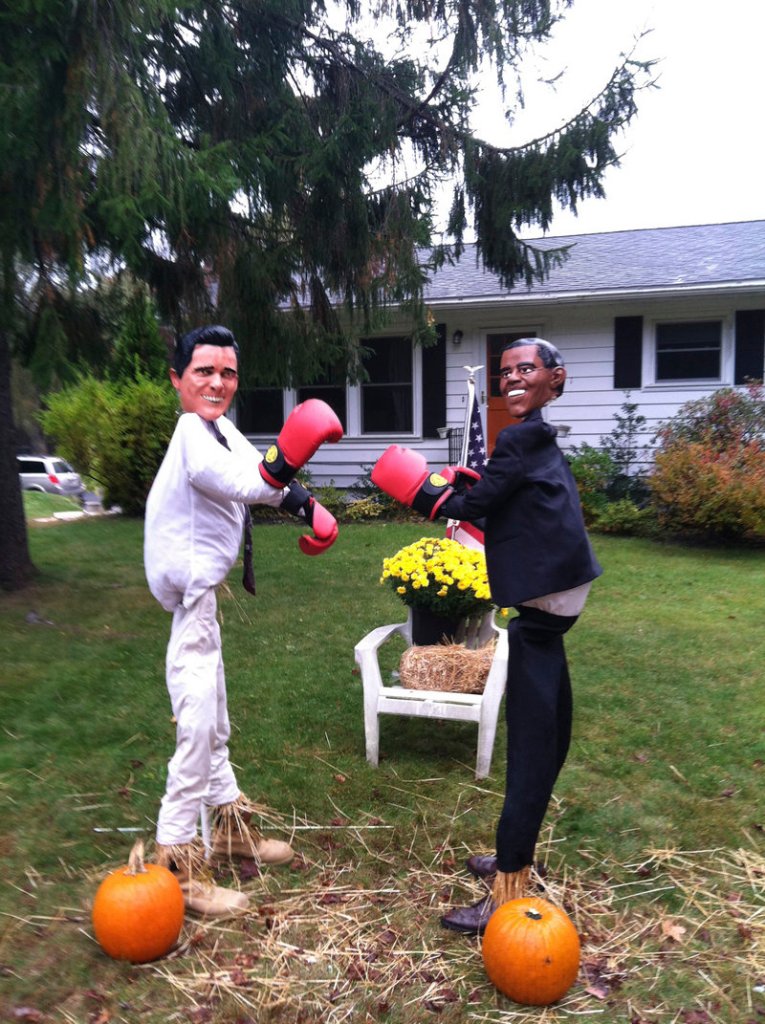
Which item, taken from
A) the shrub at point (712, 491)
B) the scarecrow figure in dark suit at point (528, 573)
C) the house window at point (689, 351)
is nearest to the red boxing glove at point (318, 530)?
the scarecrow figure in dark suit at point (528, 573)

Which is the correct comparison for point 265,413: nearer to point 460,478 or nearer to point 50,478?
point 460,478

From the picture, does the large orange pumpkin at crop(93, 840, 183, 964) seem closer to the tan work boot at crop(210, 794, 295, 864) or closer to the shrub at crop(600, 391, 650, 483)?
the tan work boot at crop(210, 794, 295, 864)

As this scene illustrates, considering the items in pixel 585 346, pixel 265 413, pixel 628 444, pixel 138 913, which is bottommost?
pixel 138 913

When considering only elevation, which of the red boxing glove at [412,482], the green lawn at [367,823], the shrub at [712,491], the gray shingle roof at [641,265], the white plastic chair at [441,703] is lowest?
the green lawn at [367,823]

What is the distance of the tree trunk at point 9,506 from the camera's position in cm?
655

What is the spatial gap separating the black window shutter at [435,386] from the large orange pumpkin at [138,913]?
10123 mm

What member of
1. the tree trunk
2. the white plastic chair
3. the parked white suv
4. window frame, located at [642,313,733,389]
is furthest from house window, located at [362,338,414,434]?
the parked white suv

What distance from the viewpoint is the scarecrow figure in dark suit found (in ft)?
8.68

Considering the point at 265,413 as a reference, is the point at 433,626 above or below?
below

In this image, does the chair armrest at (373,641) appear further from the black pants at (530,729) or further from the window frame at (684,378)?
the window frame at (684,378)

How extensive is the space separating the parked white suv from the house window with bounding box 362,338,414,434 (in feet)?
37.7

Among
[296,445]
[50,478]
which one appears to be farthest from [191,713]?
[50,478]

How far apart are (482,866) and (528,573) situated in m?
1.21

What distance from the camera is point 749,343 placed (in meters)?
11.1
